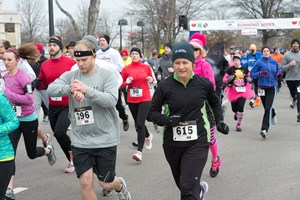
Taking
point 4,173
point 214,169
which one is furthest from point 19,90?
point 214,169

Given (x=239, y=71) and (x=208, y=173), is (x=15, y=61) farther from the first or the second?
(x=239, y=71)

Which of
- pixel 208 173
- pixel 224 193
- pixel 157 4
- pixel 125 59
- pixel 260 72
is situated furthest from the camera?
pixel 157 4

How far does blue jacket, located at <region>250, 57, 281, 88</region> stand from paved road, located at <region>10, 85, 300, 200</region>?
1.10 meters

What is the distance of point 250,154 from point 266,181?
163cm

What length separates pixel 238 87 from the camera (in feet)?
32.9

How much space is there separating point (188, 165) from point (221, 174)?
7.96 feet

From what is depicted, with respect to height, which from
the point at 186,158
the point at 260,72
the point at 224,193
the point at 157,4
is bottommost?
the point at 224,193

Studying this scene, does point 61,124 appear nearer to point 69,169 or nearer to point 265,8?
point 69,169

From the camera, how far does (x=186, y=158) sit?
158 inches

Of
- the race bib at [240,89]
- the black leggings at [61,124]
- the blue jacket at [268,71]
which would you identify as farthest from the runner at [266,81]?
the black leggings at [61,124]

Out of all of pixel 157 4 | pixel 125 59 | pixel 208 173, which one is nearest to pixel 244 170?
pixel 208 173

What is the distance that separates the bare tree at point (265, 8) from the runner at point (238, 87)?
1813 inches

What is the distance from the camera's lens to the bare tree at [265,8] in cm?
5519

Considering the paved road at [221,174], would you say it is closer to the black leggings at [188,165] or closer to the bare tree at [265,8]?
the black leggings at [188,165]
